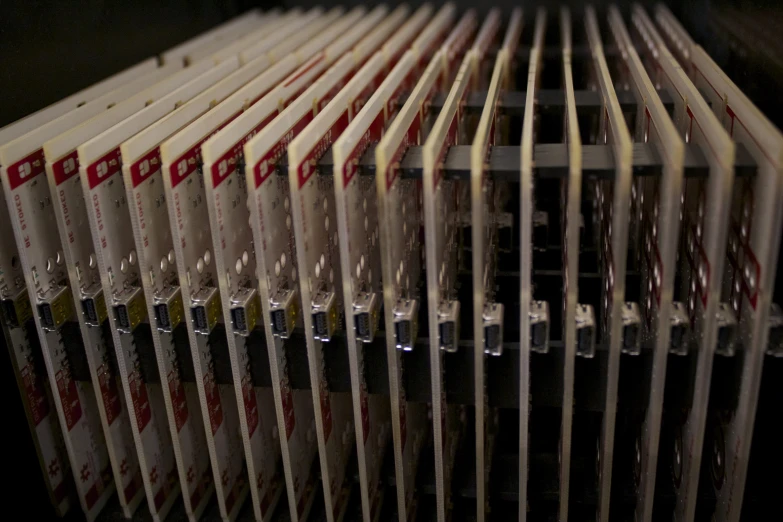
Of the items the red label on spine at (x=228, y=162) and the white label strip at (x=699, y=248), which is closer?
the white label strip at (x=699, y=248)

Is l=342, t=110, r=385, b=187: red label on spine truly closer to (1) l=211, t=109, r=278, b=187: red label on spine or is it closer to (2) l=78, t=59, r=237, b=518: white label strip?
(1) l=211, t=109, r=278, b=187: red label on spine

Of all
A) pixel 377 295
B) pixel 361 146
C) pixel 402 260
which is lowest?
pixel 377 295

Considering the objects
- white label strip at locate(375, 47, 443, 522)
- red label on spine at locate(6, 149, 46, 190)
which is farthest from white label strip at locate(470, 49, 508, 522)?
red label on spine at locate(6, 149, 46, 190)

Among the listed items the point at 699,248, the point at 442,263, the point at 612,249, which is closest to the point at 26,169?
→ the point at 442,263

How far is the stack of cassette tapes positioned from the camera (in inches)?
56.0

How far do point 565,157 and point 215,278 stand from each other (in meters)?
0.73

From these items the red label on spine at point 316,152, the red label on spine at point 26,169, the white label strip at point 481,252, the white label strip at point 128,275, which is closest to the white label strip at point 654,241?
the white label strip at point 481,252

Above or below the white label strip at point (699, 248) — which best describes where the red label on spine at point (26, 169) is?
above

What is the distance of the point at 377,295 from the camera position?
170 centimetres

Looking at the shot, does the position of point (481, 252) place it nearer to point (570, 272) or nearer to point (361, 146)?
point (570, 272)

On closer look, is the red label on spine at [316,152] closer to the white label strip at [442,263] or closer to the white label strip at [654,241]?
the white label strip at [442,263]

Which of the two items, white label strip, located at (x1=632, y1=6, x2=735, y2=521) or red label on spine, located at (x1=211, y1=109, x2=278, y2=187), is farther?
red label on spine, located at (x1=211, y1=109, x2=278, y2=187)

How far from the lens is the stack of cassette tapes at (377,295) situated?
4.67 ft

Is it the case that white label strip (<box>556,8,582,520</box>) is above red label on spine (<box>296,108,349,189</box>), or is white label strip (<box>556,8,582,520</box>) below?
below
